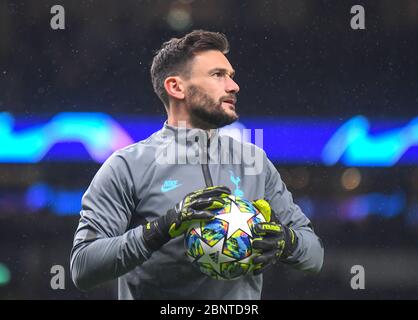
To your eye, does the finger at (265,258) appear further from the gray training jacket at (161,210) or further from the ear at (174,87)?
the ear at (174,87)

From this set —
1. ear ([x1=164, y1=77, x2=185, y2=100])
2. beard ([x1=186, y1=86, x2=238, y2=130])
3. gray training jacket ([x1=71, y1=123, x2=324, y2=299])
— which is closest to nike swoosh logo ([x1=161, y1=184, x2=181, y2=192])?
gray training jacket ([x1=71, y1=123, x2=324, y2=299])

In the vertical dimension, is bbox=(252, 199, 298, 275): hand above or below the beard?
below

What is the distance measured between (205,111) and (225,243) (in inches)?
28.8

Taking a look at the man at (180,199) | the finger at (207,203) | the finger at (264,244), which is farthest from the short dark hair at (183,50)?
the finger at (264,244)

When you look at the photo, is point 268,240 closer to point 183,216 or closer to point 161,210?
point 183,216

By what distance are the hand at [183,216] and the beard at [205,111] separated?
45cm

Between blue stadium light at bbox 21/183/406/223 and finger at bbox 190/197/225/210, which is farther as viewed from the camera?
blue stadium light at bbox 21/183/406/223

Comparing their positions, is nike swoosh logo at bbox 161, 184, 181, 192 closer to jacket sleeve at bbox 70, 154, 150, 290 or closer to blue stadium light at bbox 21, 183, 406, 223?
jacket sleeve at bbox 70, 154, 150, 290

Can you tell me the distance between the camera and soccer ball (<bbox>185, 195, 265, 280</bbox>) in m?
3.40

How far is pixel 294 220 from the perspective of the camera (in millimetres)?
3852

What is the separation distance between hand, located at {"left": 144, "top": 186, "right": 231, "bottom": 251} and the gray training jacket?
66mm

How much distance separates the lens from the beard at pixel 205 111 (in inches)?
148

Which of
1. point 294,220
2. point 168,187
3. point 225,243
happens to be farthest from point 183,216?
point 294,220

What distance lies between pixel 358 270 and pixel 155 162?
320 centimetres
